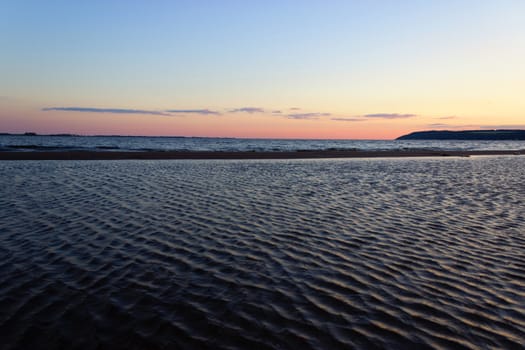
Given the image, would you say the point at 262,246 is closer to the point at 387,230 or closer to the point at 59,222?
the point at 387,230

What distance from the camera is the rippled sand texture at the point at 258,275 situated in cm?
538

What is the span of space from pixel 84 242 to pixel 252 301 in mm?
6223

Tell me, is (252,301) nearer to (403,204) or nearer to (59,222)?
(59,222)

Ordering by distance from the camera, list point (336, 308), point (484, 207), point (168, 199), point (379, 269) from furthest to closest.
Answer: point (168, 199) < point (484, 207) < point (379, 269) < point (336, 308)

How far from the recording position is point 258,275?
25.3 feet

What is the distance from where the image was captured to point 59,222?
12.1m

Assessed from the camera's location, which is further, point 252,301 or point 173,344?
point 252,301

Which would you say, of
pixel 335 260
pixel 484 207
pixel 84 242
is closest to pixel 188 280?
pixel 335 260

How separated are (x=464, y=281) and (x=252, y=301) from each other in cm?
494

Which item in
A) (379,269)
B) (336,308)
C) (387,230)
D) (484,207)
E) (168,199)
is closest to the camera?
(336,308)

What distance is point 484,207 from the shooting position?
52.4 ft

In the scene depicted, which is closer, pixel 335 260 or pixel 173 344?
pixel 173 344

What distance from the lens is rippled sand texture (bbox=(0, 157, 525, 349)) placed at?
538 cm

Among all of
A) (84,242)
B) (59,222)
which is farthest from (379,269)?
(59,222)
